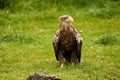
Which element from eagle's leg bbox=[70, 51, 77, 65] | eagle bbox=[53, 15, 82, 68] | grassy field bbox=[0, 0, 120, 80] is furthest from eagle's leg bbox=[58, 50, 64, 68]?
eagle's leg bbox=[70, 51, 77, 65]

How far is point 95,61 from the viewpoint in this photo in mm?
12469

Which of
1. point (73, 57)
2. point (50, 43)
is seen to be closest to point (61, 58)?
point (73, 57)

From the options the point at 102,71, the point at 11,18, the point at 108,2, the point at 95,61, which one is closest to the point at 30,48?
the point at 95,61

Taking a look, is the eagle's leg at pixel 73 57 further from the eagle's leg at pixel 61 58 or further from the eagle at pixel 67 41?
the eagle's leg at pixel 61 58

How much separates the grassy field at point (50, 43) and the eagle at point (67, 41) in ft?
0.91

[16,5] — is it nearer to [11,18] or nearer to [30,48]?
[11,18]

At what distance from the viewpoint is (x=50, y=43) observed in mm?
15555

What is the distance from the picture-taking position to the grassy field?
11.3m

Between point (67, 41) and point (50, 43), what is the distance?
4049mm

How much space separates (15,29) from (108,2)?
5.90 meters

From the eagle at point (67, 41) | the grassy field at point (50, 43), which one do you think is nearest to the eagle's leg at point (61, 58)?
the eagle at point (67, 41)

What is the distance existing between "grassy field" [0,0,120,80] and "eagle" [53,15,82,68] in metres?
0.28

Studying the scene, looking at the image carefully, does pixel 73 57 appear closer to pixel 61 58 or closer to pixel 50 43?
pixel 61 58

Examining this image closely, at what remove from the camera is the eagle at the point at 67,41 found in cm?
1149
